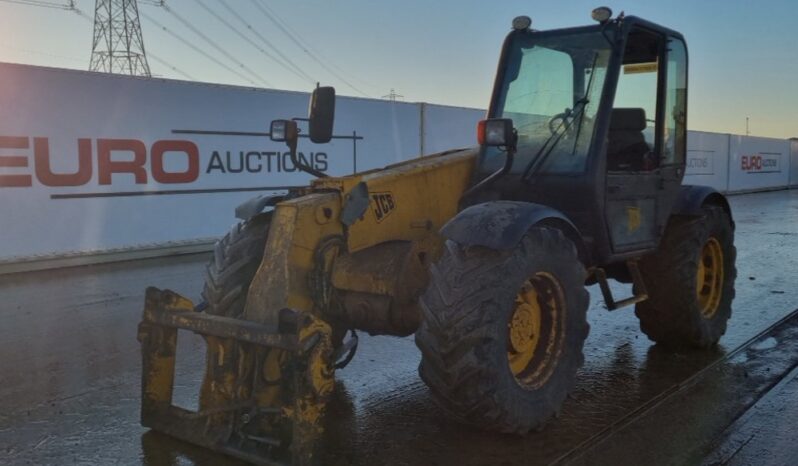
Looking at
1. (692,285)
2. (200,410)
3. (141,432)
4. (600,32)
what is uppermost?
(600,32)

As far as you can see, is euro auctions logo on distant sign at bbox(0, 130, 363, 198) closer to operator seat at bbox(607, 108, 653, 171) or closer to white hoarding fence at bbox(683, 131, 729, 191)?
operator seat at bbox(607, 108, 653, 171)

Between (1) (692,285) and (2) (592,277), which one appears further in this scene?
(1) (692,285)

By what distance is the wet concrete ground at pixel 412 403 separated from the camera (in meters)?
4.05

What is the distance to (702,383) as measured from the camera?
5.30 m

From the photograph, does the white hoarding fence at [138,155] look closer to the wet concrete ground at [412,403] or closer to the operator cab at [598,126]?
the wet concrete ground at [412,403]

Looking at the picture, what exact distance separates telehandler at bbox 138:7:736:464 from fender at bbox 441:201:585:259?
1cm

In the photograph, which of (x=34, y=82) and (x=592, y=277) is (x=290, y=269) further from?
(x=34, y=82)

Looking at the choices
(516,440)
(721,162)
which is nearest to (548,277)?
(516,440)

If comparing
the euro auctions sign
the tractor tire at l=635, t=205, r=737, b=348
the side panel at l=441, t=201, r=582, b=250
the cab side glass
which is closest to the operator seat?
the cab side glass

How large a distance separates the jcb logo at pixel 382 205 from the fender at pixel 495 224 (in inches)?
23.3

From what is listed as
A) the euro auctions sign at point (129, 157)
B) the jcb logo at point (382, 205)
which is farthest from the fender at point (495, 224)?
the euro auctions sign at point (129, 157)

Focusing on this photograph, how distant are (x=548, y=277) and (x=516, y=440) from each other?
3.15 feet

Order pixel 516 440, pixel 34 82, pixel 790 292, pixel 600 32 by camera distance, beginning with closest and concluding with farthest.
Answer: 1. pixel 516 440
2. pixel 600 32
3. pixel 790 292
4. pixel 34 82

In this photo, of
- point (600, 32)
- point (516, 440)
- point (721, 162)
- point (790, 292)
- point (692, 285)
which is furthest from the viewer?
point (721, 162)
